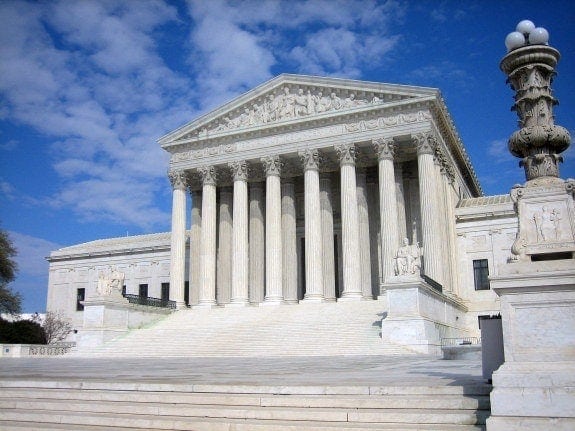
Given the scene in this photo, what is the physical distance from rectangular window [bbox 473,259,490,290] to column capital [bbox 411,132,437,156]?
406 inches

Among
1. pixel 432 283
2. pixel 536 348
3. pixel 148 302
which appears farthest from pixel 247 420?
pixel 148 302

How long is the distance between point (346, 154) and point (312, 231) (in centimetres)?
592

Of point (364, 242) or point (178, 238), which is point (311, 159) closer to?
point (364, 242)

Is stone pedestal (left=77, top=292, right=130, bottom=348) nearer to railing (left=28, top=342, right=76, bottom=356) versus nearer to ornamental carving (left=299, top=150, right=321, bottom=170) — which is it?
railing (left=28, top=342, right=76, bottom=356)

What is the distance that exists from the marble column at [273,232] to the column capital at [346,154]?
5.04m

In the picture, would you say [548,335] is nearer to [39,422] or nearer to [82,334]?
[39,422]

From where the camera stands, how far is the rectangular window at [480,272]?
4425cm

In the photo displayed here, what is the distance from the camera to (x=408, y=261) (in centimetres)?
3062

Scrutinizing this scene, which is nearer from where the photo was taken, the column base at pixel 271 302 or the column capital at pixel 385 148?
the column capital at pixel 385 148

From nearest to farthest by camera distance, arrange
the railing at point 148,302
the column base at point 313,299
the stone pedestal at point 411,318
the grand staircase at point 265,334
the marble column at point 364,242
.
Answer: the stone pedestal at point 411,318, the grand staircase at point 265,334, the column base at point 313,299, the railing at point 148,302, the marble column at point 364,242

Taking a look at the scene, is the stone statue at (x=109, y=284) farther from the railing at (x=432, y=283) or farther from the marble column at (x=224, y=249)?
the railing at (x=432, y=283)

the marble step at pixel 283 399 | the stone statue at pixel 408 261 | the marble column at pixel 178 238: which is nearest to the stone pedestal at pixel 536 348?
the marble step at pixel 283 399

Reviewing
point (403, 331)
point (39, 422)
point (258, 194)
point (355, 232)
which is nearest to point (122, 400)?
point (39, 422)

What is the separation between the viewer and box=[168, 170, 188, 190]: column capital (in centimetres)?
4809
